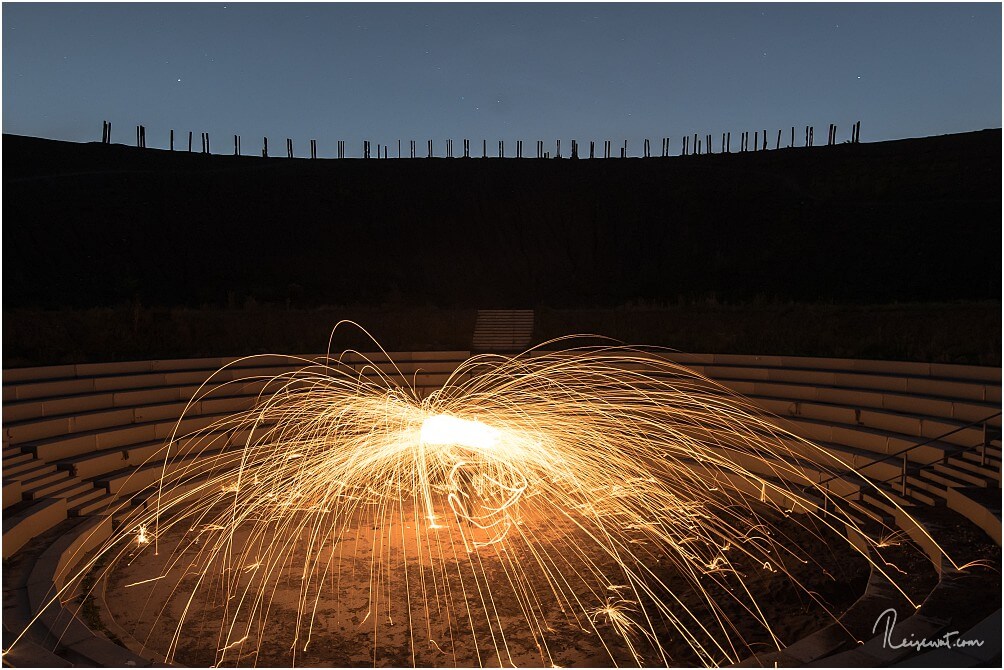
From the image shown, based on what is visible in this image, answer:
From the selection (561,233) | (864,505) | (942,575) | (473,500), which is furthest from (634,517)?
(561,233)

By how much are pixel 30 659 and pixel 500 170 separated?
181 ft

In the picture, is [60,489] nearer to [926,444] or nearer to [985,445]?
[926,444]

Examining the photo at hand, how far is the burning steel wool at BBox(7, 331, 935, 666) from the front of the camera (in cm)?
731

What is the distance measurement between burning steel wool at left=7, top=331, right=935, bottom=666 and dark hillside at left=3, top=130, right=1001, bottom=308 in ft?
86.4

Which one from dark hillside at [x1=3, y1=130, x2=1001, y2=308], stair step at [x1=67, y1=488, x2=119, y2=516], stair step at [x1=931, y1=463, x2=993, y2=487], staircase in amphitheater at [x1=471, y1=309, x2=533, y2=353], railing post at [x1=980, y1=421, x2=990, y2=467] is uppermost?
dark hillside at [x1=3, y1=130, x2=1001, y2=308]

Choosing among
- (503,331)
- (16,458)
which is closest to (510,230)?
(503,331)

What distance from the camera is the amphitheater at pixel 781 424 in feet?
20.8

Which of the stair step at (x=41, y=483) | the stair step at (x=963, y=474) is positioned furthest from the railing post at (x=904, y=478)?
the stair step at (x=41, y=483)

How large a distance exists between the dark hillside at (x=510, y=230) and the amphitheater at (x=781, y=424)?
22070mm

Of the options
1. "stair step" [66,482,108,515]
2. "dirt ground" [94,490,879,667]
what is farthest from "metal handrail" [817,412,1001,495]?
"stair step" [66,482,108,515]

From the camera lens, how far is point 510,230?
5150 cm

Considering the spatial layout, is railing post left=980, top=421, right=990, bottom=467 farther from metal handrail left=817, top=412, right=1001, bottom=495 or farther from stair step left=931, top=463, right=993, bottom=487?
stair step left=931, top=463, right=993, bottom=487

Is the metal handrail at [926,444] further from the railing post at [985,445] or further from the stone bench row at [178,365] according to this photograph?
the stone bench row at [178,365]

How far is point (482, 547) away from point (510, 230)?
4298 centimetres
